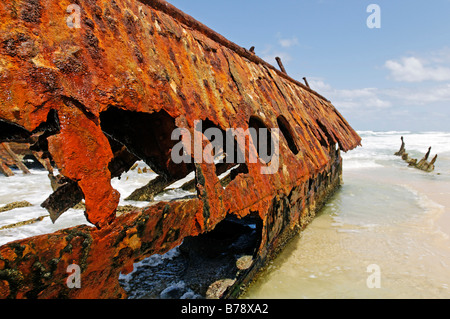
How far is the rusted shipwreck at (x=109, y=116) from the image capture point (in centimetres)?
103

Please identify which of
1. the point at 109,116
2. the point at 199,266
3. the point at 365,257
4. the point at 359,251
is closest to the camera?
the point at 109,116

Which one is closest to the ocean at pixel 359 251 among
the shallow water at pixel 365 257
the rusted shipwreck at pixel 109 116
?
the shallow water at pixel 365 257

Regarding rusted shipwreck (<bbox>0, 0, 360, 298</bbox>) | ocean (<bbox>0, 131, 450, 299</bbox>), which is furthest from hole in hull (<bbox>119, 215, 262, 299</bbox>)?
rusted shipwreck (<bbox>0, 0, 360, 298</bbox>)

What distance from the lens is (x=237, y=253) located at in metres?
3.09

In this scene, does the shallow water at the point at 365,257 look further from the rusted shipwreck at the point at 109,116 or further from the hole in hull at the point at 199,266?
the rusted shipwreck at the point at 109,116

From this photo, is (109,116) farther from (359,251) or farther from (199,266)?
(359,251)

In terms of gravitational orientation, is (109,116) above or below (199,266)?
above

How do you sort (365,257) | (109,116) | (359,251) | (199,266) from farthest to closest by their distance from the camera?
(359,251) → (365,257) → (199,266) → (109,116)

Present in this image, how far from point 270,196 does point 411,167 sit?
1698cm

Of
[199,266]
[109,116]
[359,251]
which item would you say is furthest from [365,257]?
[109,116]

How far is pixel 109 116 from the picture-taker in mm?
2213

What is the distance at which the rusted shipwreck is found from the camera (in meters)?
1.03
